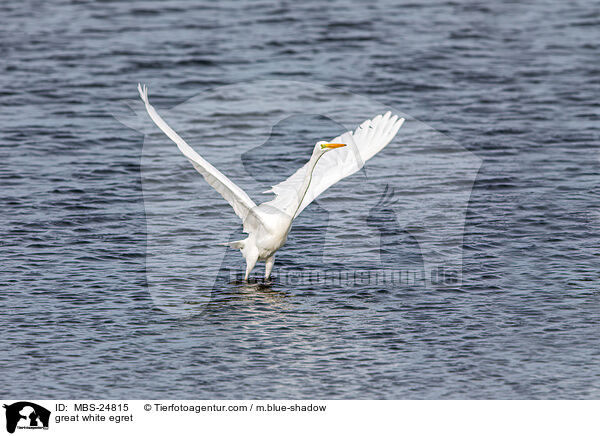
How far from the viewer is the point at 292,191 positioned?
583 inches

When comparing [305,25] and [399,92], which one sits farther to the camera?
[305,25]

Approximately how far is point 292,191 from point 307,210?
3.30 m

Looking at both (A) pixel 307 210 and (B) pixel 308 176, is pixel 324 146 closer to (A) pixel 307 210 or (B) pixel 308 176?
(B) pixel 308 176

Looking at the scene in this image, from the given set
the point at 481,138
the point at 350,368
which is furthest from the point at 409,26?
the point at 350,368

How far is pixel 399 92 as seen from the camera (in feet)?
79.3

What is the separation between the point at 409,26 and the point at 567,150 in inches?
371

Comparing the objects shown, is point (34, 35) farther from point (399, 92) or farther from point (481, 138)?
point (481, 138)

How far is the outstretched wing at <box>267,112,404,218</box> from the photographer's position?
14758 mm

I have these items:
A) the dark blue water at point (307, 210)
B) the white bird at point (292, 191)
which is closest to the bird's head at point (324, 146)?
the white bird at point (292, 191)
